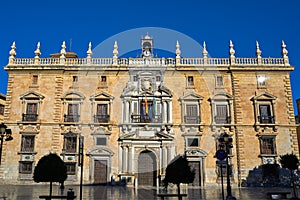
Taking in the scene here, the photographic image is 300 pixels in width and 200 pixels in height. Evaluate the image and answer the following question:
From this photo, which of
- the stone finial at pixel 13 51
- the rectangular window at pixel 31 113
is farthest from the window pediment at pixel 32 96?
the stone finial at pixel 13 51

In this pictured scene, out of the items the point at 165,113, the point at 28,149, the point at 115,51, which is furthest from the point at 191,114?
the point at 28,149

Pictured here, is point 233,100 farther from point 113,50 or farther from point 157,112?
point 113,50

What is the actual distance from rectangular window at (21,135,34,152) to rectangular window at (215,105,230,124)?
1538cm

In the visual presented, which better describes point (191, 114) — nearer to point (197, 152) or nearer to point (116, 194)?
point (197, 152)

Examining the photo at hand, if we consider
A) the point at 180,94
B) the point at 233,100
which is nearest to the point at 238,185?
the point at 233,100

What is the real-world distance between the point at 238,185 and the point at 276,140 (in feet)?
16.0

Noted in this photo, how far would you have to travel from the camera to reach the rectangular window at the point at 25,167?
928 inches

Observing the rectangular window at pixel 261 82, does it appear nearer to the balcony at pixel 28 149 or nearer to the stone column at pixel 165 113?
the stone column at pixel 165 113

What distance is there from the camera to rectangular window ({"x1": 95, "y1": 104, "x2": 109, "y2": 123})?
80.7 ft

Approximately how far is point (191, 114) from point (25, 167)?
14240 mm

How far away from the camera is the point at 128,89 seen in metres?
25.2

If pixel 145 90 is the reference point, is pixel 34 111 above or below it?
below

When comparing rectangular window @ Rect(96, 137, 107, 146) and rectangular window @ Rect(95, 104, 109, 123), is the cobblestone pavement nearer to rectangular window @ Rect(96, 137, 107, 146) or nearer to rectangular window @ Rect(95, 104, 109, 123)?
rectangular window @ Rect(96, 137, 107, 146)

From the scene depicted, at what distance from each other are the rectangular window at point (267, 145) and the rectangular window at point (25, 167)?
1880 cm
